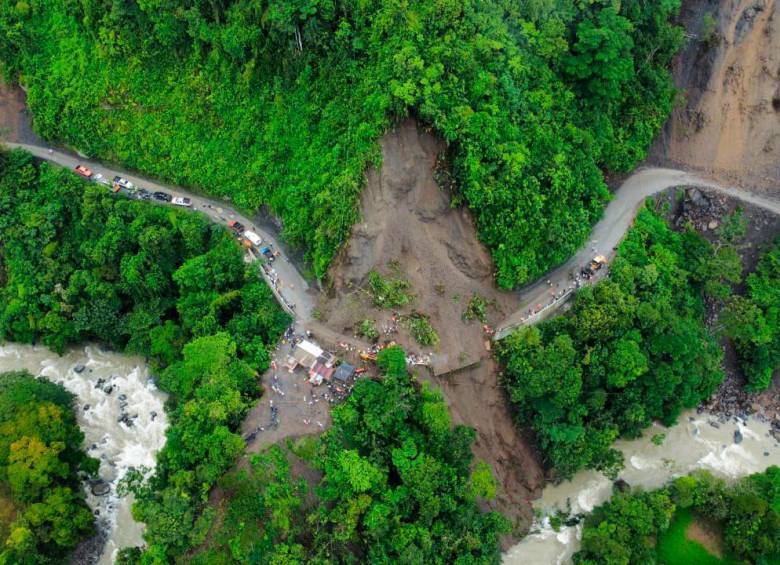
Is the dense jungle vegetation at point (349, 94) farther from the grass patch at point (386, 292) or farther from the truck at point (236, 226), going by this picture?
the grass patch at point (386, 292)

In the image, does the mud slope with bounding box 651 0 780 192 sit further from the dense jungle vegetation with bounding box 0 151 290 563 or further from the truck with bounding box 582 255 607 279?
the dense jungle vegetation with bounding box 0 151 290 563

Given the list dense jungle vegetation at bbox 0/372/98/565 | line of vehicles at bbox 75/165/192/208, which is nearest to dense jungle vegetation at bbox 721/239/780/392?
line of vehicles at bbox 75/165/192/208

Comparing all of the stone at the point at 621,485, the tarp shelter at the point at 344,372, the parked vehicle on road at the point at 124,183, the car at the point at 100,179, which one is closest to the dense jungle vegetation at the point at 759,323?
the stone at the point at 621,485

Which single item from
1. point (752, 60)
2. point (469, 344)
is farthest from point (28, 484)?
point (752, 60)

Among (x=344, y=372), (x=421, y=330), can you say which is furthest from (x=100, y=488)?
(x=421, y=330)

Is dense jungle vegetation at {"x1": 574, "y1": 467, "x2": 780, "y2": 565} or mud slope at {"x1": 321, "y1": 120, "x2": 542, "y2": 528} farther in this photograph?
mud slope at {"x1": 321, "y1": 120, "x2": 542, "y2": 528}
